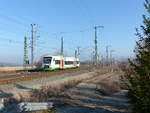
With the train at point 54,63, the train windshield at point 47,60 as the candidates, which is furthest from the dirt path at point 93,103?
the train at point 54,63

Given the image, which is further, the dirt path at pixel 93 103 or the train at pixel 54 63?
the train at pixel 54 63

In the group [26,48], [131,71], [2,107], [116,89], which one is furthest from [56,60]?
[131,71]

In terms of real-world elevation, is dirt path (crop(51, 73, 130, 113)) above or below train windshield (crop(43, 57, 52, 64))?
below

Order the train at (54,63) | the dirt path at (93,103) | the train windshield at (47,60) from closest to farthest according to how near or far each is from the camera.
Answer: the dirt path at (93,103) < the train windshield at (47,60) < the train at (54,63)

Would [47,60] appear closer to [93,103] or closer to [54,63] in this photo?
[54,63]

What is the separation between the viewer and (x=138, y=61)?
30.7ft

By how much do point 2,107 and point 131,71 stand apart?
8.81 meters

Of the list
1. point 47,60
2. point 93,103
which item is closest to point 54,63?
point 47,60

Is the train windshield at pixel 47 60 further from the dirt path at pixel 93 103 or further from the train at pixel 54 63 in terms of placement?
the dirt path at pixel 93 103

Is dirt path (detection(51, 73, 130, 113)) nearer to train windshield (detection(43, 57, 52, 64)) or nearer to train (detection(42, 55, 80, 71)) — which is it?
train windshield (detection(43, 57, 52, 64))

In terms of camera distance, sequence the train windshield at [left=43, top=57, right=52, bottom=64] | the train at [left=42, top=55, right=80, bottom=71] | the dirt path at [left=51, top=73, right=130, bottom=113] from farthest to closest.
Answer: the train at [left=42, top=55, right=80, bottom=71] < the train windshield at [left=43, top=57, right=52, bottom=64] < the dirt path at [left=51, top=73, right=130, bottom=113]

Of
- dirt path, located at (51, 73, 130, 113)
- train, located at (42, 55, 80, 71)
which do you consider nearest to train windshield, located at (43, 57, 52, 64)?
train, located at (42, 55, 80, 71)

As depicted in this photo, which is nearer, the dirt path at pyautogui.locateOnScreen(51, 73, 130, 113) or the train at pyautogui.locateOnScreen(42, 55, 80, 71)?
the dirt path at pyautogui.locateOnScreen(51, 73, 130, 113)

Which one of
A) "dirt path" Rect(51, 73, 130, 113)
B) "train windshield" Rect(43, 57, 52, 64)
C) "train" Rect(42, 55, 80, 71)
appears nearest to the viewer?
"dirt path" Rect(51, 73, 130, 113)
